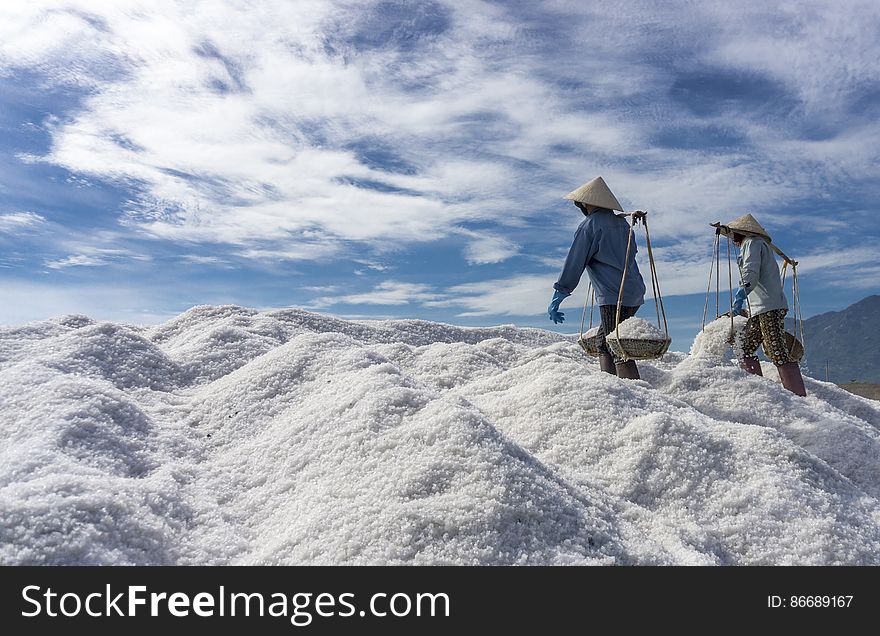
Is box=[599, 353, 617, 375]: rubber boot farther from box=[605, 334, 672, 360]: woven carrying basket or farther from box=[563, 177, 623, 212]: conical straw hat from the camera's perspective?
box=[563, 177, 623, 212]: conical straw hat

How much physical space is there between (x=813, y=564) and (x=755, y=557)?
0.77ft

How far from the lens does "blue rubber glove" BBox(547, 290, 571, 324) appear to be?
5.79 meters

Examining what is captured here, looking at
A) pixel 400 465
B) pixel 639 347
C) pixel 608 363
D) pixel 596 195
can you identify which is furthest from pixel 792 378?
pixel 400 465

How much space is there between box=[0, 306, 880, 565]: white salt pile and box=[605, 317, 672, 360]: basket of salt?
263 mm

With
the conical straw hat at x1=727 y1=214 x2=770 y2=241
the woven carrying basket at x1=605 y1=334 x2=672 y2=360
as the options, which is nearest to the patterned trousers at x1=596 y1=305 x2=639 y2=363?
the woven carrying basket at x1=605 y1=334 x2=672 y2=360

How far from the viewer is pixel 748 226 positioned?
243 inches

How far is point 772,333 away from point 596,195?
2.22 meters

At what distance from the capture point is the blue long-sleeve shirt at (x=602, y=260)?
566 cm

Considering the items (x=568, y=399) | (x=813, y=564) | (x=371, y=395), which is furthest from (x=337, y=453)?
(x=813, y=564)

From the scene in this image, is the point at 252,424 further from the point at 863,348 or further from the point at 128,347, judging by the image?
the point at 863,348

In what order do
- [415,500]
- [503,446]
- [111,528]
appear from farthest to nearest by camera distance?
1. [503,446]
2. [415,500]
3. [111,528]

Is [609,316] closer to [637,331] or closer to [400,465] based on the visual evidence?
[637,331]

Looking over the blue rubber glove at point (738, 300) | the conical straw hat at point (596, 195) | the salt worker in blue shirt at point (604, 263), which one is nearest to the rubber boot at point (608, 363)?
A: the salt worker in blue shirt at point (604, 263)

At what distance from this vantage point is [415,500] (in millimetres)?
2773
